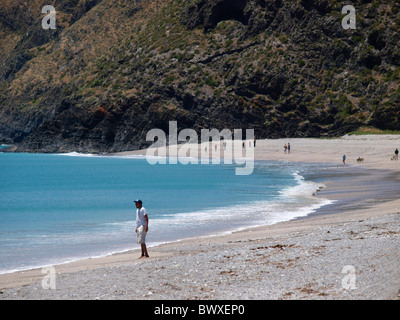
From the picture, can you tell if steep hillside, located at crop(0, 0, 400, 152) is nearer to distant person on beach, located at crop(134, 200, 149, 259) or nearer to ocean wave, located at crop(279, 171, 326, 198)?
ocean wave, located at crop(279, 171, 326, 198)

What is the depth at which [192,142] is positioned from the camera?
270 ft

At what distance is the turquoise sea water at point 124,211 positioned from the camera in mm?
15971

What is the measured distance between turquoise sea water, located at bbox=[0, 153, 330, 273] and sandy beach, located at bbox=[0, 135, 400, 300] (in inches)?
75.4

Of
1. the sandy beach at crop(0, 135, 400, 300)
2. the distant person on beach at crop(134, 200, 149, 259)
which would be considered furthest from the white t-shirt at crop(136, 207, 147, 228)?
the sandy beach at crop(0, 135, 400, 300)

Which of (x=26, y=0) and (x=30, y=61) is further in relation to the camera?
(x=26, y=0)

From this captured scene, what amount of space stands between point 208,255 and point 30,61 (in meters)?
147

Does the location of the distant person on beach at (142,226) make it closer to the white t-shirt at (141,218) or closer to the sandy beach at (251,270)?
the white t-shirt at (141,218)

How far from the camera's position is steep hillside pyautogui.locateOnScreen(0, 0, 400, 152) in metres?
80.4

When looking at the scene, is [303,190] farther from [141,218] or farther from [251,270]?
[251,270]

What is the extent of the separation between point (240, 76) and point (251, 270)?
78.1 meters

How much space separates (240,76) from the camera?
284ft

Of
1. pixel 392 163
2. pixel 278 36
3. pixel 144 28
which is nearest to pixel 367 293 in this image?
pixel 392 163

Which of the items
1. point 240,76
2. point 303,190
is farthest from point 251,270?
point 240,76
